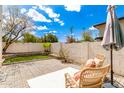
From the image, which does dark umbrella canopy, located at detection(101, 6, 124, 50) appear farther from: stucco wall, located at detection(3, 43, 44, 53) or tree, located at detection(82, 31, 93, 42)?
stucco wall, located at detection(3, 43, 44, 53)

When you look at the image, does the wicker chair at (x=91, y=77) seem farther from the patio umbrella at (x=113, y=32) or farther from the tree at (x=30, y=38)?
the tree at (x=30, y=38)

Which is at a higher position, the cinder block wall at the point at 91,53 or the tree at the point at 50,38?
the tree at the point at 50,38

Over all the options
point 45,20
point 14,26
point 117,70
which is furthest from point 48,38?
point 117,70

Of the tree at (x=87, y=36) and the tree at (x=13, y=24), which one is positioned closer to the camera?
the tree at (x=13, y=24)

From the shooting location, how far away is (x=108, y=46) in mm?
4078

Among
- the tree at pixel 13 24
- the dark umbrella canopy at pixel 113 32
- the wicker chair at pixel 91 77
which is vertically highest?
the tree at pixel 13 24

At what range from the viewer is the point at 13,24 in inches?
395

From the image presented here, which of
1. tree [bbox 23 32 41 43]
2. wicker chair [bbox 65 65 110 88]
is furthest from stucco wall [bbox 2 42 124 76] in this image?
wicker chair [bbox 65 65 110 88]

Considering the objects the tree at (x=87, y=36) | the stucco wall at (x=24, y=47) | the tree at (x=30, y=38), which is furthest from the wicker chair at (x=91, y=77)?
the tree at (x=30, y=38)

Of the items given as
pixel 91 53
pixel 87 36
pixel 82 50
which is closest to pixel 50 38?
pixel 87 36

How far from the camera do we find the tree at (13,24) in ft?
31.8

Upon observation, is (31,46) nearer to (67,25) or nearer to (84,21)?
(67,25)

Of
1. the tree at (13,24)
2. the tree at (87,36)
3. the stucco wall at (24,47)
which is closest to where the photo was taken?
the tree at (13,24)

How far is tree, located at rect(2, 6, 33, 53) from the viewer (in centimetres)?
968
